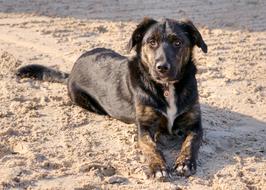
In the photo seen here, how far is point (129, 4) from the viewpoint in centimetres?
1084

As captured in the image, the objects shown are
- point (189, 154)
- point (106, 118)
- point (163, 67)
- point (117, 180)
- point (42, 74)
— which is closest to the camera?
point (117, 180)

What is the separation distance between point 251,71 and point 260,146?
2.11 meters

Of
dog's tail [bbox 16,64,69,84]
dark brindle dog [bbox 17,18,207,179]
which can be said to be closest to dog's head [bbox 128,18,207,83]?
dark brindle dog [bbox 17,18,207,179]

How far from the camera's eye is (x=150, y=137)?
5.54 metres

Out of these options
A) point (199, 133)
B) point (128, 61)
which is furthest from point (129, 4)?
point (199, 133)

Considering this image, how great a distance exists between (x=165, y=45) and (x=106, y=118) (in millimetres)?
1187

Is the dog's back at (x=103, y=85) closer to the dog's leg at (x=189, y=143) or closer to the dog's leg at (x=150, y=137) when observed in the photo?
the dog's leg at (x=150, y=137)

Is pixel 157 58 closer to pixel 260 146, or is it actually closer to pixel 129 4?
pixel 260 146

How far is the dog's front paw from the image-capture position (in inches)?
199

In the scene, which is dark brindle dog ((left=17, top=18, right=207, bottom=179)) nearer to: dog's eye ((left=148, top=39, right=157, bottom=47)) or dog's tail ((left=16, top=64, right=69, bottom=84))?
dog's eye ((left=148, top=39, right=157, bottom=47))

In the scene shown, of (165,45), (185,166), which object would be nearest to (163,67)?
(165,45)

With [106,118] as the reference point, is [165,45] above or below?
above

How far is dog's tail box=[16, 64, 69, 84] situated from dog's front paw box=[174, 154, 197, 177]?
2.41 meters

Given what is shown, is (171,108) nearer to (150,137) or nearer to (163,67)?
(150,137)
